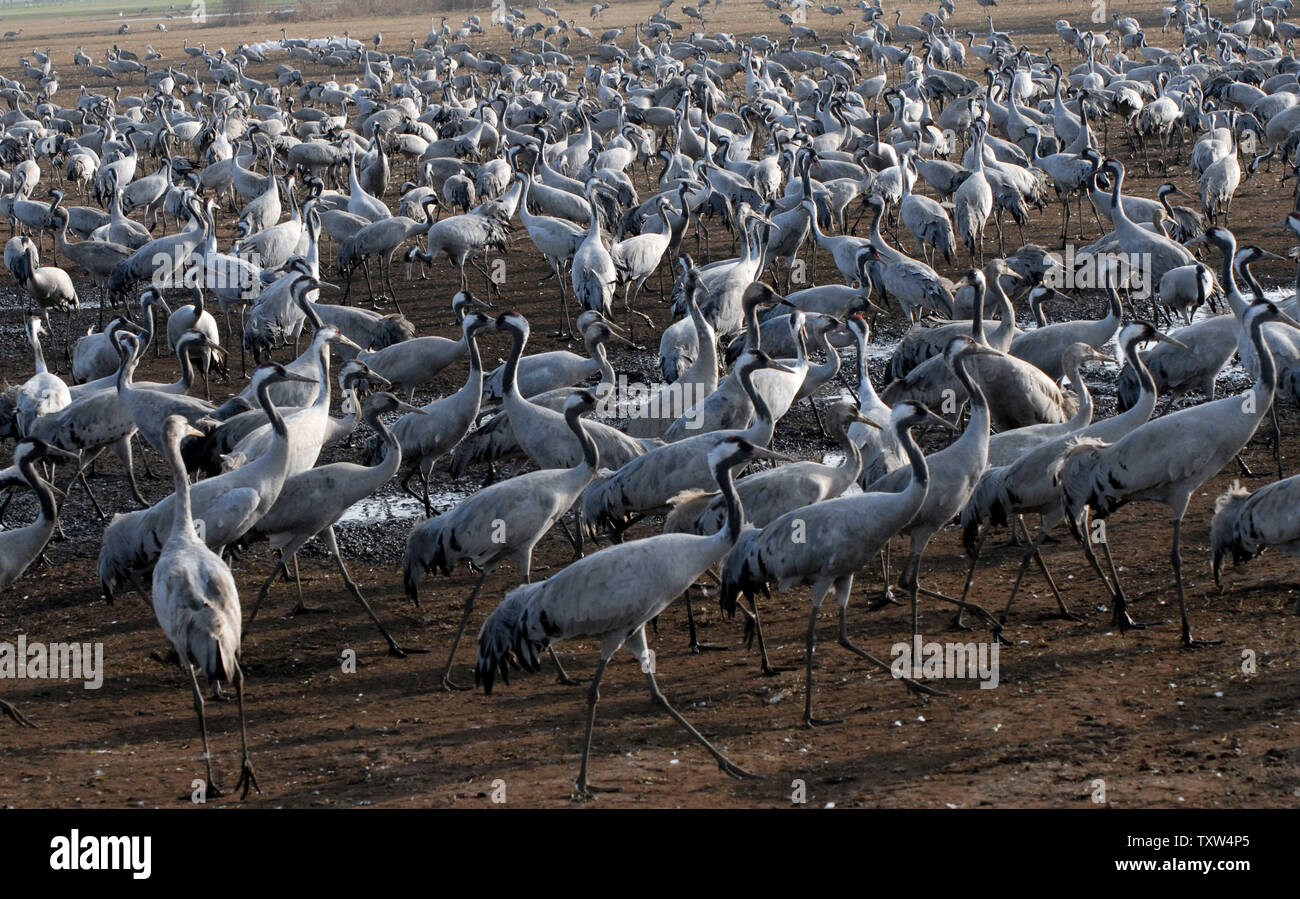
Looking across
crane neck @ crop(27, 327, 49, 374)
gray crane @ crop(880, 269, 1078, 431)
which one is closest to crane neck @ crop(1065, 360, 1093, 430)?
gray crane @ crop(880, 269, 1078, 431)

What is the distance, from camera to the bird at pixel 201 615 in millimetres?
6203

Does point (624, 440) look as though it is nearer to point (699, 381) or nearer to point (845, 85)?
point (699, 381)

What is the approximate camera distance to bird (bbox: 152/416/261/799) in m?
6.20

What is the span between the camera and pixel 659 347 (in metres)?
12.3

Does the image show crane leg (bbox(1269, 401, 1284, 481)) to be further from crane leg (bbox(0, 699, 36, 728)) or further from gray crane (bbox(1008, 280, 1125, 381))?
crane leg (bbox(0, 699, 36, 728))

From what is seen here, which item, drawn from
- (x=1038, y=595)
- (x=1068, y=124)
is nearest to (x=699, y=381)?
(x=1038, y=595)

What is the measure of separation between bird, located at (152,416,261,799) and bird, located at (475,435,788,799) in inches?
39.4

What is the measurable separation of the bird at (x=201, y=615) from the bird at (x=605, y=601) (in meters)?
1.00

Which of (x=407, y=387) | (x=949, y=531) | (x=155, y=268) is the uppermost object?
(x=155, y=268)

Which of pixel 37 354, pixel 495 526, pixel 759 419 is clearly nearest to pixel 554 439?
pixel 759 419

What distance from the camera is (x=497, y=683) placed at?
7293mm

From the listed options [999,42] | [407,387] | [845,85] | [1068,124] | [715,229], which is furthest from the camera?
[999,42]

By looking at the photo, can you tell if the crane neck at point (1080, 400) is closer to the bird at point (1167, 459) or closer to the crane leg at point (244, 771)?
the bird at point (1167, 459)

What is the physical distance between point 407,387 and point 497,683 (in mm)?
4379
